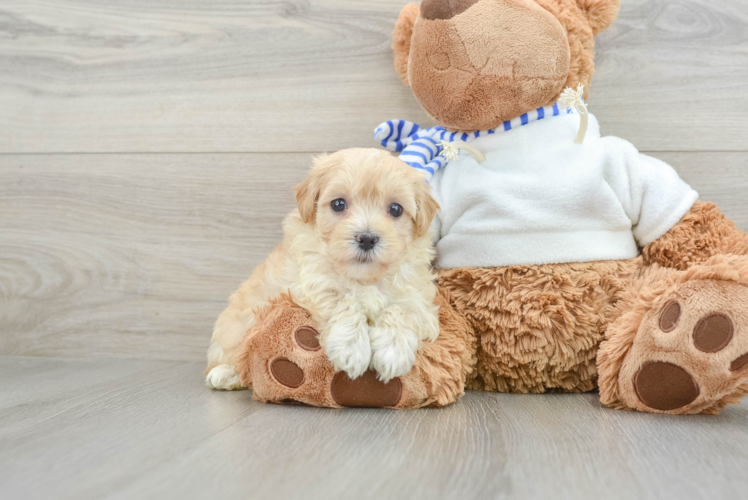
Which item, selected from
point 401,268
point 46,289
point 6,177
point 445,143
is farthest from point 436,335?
point 6,177

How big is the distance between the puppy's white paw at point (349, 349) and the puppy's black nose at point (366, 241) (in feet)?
0.51

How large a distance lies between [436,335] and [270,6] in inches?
44.1

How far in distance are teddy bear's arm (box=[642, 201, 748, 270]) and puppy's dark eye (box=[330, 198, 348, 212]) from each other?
72 cm

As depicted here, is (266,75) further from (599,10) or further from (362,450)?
(362,450)

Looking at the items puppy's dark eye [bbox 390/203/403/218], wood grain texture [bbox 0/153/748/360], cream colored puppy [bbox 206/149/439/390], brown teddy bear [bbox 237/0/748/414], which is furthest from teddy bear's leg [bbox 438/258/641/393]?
wood grain texture [bbox 0/153/748/360]

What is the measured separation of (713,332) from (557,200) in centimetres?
41

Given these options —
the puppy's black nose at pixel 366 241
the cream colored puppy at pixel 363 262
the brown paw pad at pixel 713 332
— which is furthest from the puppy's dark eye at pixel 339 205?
the brown paw pad at pixel 713 332

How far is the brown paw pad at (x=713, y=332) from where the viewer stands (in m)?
0.98

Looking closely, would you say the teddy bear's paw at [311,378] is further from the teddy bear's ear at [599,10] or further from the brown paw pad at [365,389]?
the teddy bear's ear at [599,10]

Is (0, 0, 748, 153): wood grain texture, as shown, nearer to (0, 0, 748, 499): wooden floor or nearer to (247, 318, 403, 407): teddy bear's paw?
(0, 0, 748, 499): wooden floor

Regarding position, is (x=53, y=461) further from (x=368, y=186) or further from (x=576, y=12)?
(x=576, y=12)

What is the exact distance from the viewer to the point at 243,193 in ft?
5.63

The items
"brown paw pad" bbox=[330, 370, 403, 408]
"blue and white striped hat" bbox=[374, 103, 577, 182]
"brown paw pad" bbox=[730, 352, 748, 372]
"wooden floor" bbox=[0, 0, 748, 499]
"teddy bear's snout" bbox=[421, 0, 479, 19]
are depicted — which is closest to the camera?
"brown paw pad" bbox=[730, 352, 748, 372]

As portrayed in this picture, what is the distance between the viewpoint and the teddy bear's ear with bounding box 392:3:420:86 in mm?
1382
